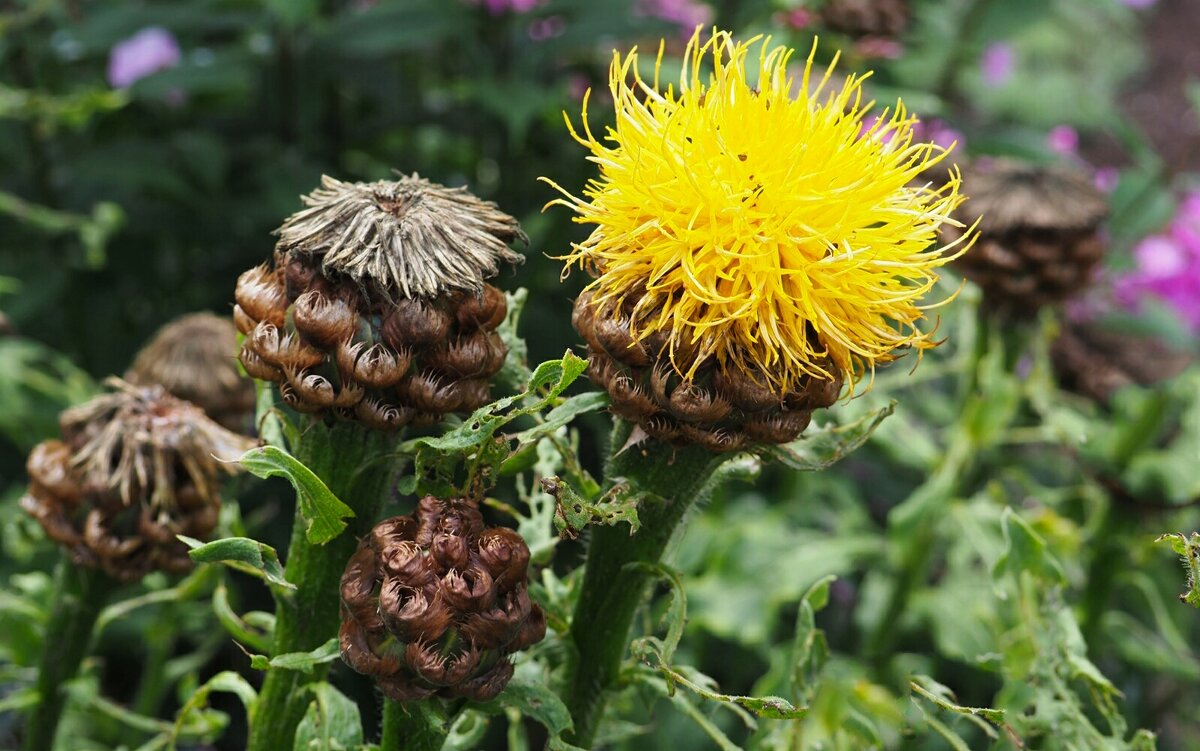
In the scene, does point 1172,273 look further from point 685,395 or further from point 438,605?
point 438,605

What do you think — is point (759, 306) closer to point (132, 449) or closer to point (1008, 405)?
point (132, 449)

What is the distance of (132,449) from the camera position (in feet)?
6.71

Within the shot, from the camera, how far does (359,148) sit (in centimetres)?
404

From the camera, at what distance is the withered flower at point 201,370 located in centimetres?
→ 260

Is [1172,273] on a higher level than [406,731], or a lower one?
lower

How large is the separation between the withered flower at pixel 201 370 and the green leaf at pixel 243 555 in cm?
116

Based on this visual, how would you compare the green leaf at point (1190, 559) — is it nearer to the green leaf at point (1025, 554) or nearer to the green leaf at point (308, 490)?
the green leaf at point (1025, 554)

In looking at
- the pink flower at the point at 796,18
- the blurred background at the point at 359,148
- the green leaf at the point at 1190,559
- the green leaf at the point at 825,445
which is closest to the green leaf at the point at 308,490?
the green leaf at the point at 825,445

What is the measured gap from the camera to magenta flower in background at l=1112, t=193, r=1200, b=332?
15.6 feet

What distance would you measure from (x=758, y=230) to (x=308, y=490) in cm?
65

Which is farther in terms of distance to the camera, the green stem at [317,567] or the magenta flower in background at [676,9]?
the magenta flower in background at [676,9]

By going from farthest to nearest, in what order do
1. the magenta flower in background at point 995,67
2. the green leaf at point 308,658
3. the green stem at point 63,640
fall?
the magenta flower in background at point 995,67
the green stem at point 63,640
the green leaf at point 308,658

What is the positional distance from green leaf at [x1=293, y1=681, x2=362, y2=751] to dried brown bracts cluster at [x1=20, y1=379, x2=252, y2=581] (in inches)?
21.9

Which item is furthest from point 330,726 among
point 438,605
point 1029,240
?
point 1029,240
